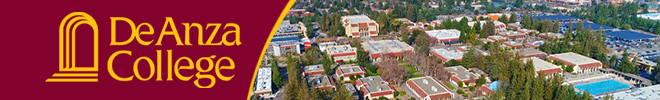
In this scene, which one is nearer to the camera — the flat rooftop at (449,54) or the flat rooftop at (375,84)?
the flat rooftop at (375,84)

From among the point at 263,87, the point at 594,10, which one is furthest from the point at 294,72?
the point at 594,10

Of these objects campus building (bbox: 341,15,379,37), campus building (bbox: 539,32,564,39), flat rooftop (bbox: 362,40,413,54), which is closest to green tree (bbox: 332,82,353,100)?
flat rooftop (bbox: 362,40,413,54)

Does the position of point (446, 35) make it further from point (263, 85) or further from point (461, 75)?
point (263, 85)

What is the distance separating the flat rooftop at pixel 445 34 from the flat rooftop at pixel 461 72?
5.10 m

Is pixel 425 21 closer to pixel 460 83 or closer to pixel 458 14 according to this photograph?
pixel 458 14

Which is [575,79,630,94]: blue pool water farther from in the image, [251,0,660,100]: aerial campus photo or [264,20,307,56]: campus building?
[264,20,307,56]: campus building

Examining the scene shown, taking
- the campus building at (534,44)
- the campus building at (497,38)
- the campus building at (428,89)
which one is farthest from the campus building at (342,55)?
the campus building at (534,44)

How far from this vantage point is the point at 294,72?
879cm

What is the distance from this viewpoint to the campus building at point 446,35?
50.7ft

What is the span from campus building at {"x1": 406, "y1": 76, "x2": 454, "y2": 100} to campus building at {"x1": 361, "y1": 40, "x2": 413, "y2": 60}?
3.15 metres

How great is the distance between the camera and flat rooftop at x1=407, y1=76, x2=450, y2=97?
8.66 m

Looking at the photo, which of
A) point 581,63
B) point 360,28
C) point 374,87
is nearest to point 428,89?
point 374,87

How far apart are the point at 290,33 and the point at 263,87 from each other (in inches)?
304

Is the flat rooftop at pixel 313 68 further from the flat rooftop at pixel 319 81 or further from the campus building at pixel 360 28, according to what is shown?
the campus building at pixel 360 28
